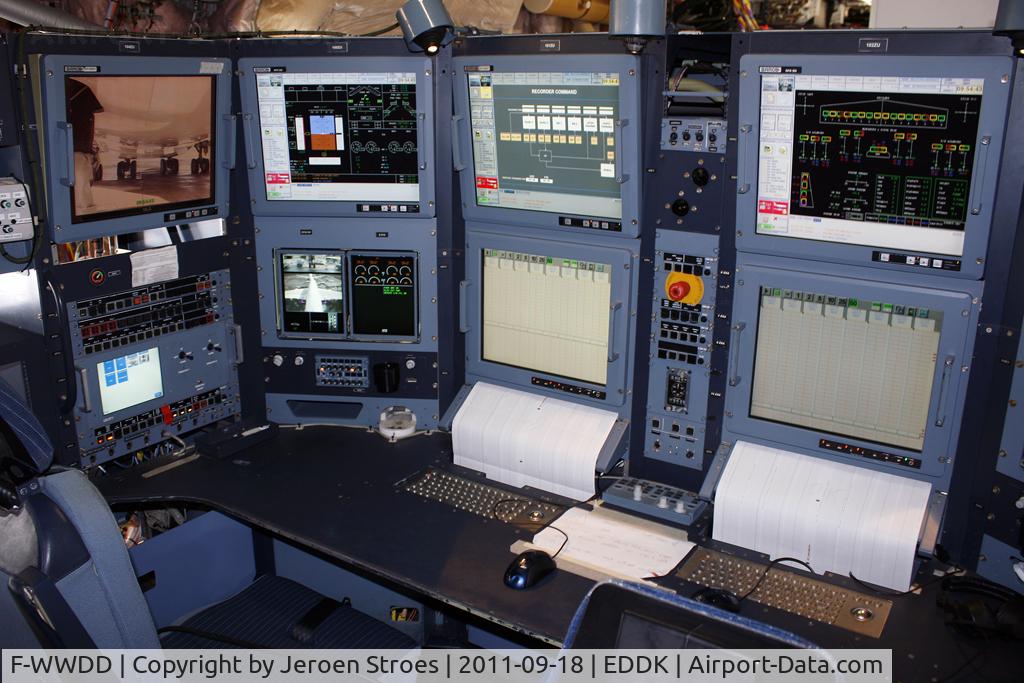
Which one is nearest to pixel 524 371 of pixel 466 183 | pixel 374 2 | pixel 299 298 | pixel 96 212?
pixel 466 183

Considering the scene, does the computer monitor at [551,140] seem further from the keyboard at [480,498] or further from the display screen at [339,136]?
the keyboard at [480,498]

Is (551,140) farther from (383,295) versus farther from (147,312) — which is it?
(147,312)

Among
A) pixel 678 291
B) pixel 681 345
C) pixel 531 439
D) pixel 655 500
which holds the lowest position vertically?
pixel 655 500

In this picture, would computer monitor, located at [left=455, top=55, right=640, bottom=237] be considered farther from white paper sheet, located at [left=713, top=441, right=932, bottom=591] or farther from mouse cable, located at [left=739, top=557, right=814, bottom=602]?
mouse cable, located at [left=739, top=557, right=814, bottom=602]

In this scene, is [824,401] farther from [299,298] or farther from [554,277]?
[299,298]

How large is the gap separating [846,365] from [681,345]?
1.67 feet

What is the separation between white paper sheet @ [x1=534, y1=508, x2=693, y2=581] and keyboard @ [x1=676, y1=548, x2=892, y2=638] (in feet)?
0.23

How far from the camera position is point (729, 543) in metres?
2.67

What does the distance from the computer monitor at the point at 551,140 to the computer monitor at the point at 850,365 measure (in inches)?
19.8

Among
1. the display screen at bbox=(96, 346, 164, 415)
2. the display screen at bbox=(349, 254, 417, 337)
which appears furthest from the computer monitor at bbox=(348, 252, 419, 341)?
the display screen at bbox=(96, 346, 164, 415)

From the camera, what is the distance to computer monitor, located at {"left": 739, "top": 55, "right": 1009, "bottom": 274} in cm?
221

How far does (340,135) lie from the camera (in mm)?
3111

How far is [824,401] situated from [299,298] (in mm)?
1892

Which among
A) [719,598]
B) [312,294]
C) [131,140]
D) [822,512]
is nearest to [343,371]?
[312,294]
